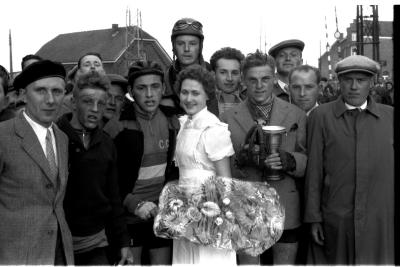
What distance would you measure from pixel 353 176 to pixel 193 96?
1566 mm

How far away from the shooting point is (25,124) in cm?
349

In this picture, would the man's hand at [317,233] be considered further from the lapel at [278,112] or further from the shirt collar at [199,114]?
the shirt collar at [199,114]

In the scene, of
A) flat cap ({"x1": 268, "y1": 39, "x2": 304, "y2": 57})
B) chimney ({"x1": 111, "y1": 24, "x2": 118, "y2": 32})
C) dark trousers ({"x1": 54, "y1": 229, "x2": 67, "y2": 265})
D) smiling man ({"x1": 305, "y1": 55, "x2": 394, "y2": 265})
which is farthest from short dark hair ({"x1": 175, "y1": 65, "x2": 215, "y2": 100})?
chimney ({"x1": 111, "y1": 24, "x2": 118, "y2": 32})

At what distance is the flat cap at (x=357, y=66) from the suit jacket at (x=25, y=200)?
265 centimetres

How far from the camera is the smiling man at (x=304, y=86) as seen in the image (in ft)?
16.9

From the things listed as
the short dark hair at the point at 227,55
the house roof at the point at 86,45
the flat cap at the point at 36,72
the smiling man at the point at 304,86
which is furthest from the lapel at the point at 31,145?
the house roof at the point at 86,45

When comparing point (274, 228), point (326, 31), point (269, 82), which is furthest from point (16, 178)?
point (326, 31)

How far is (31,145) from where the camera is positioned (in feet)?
11.3

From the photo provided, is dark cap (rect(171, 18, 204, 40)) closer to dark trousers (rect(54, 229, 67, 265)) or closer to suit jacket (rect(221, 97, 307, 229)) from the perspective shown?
suit jacket (rect(221, 97, 307, 229))

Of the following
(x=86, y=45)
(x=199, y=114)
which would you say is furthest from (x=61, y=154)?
(x=86, y=45)

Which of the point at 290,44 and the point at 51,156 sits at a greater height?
the point at 290,44

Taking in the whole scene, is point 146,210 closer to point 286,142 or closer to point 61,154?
point 61,154

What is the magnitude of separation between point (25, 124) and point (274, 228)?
1973 millimetres

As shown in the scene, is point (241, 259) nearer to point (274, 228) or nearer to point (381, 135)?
point (274, 228)
